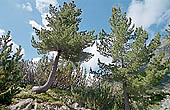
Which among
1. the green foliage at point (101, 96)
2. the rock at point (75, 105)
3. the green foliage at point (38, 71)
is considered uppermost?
the green foliage at point (38, 71)

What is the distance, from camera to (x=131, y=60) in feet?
33.7

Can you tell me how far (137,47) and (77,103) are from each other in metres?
5.22

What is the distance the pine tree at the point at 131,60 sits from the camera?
9.06 metres

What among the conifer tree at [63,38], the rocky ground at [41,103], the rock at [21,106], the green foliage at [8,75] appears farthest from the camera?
the conifer tree at [63,38]

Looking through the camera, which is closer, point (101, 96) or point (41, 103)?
point (41, 103)

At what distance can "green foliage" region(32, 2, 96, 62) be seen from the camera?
1182 cm

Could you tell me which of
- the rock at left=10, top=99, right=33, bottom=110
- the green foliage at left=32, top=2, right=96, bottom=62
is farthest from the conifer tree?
the rock at left=10, top=99, right=33, bottom=110

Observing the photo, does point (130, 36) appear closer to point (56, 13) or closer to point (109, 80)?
point (109, 80)

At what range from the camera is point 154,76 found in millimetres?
8586

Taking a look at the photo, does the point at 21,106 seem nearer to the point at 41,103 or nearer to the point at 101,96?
the point at 41,103

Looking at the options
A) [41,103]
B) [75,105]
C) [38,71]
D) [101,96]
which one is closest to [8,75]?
[41,103]

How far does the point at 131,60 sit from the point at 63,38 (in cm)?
508

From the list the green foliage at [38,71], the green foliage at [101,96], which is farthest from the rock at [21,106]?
the green foliage at [38,71]

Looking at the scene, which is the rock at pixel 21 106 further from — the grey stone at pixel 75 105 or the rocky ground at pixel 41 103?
the grey stone at pixel 75 105
